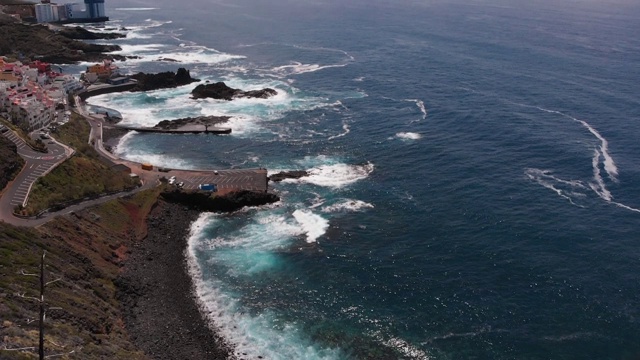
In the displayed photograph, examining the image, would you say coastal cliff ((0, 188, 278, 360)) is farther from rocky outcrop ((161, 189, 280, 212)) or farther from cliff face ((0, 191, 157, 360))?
rocky outcrop ((161, 189, 280, 212))

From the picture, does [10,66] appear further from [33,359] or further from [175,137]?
[33,359]

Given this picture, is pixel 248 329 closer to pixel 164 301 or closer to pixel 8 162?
pixel 164 301

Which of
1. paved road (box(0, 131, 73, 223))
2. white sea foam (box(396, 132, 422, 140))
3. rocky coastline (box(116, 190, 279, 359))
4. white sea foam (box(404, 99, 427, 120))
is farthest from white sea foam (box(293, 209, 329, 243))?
white sea foam (box(404, 99, 427, 120))

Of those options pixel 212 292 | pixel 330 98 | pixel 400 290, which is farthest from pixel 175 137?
pixel 400 290

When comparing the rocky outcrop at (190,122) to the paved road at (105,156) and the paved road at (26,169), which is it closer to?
the paved road at (105,156)

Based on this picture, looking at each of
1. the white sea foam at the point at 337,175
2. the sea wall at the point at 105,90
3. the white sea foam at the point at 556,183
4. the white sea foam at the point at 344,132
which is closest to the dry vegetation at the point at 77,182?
the white sea foam at the point at 337,175
